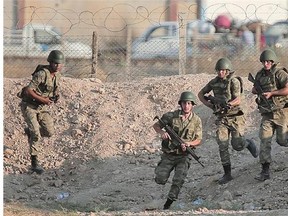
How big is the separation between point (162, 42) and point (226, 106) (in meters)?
10.0

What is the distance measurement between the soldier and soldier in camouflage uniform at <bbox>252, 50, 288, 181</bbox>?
295mm

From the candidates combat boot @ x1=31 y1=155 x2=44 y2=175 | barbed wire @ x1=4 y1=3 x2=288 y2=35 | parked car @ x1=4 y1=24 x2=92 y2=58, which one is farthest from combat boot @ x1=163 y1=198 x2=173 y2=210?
parked car @ x1=4 y1=24 x2=92 y2=58

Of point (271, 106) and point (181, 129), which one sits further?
point (271, 106)

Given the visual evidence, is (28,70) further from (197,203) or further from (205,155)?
(197,203)

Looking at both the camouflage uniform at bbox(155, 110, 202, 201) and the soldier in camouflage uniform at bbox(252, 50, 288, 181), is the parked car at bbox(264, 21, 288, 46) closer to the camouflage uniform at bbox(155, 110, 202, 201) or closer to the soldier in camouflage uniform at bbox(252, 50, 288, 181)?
the soldier in camouflage uniform at bbox(252, 50, 288, 181)

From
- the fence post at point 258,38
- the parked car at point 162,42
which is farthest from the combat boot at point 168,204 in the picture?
the fence post at point 258,38

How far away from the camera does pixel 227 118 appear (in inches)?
488

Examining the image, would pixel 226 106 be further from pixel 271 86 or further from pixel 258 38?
pixel 258 38

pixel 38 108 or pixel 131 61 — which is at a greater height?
pixel 131 61

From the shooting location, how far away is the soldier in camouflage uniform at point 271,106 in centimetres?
1207

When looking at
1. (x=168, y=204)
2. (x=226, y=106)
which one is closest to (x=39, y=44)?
(x=226, y=106)

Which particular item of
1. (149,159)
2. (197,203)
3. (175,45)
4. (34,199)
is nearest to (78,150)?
(149,159)


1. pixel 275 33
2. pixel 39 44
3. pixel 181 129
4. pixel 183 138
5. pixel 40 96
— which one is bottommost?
pixel 183 138

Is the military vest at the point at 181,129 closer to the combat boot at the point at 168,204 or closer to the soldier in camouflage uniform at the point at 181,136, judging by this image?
the soldier in camouflage uniform at the point at 181,136
